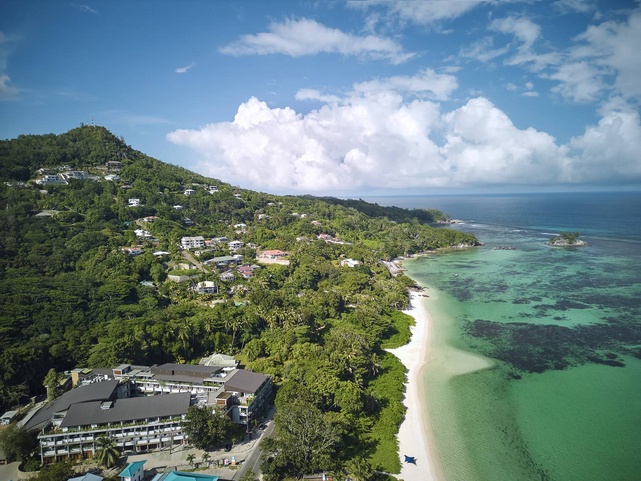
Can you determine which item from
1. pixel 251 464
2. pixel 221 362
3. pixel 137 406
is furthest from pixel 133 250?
pixel 251 464

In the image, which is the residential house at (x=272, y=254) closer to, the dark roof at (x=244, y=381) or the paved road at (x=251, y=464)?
the dark roof at (x=244, y=381)

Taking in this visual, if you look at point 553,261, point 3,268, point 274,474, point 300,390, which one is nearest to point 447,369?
point 300,390

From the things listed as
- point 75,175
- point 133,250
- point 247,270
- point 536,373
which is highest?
point 75,175

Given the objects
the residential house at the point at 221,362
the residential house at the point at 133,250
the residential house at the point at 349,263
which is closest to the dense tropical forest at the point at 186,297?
the residential house at the point at 133,250

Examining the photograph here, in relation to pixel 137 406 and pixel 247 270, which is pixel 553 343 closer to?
pixel 137 406

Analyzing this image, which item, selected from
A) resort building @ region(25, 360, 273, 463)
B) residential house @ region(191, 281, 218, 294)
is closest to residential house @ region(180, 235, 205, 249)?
residential house @ region(191, 281, 218, 294)

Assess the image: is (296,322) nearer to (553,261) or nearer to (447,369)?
(447,369)

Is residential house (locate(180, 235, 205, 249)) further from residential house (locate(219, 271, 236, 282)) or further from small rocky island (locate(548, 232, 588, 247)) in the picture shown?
small rocky island (locate(548, 232, 588, 247))
